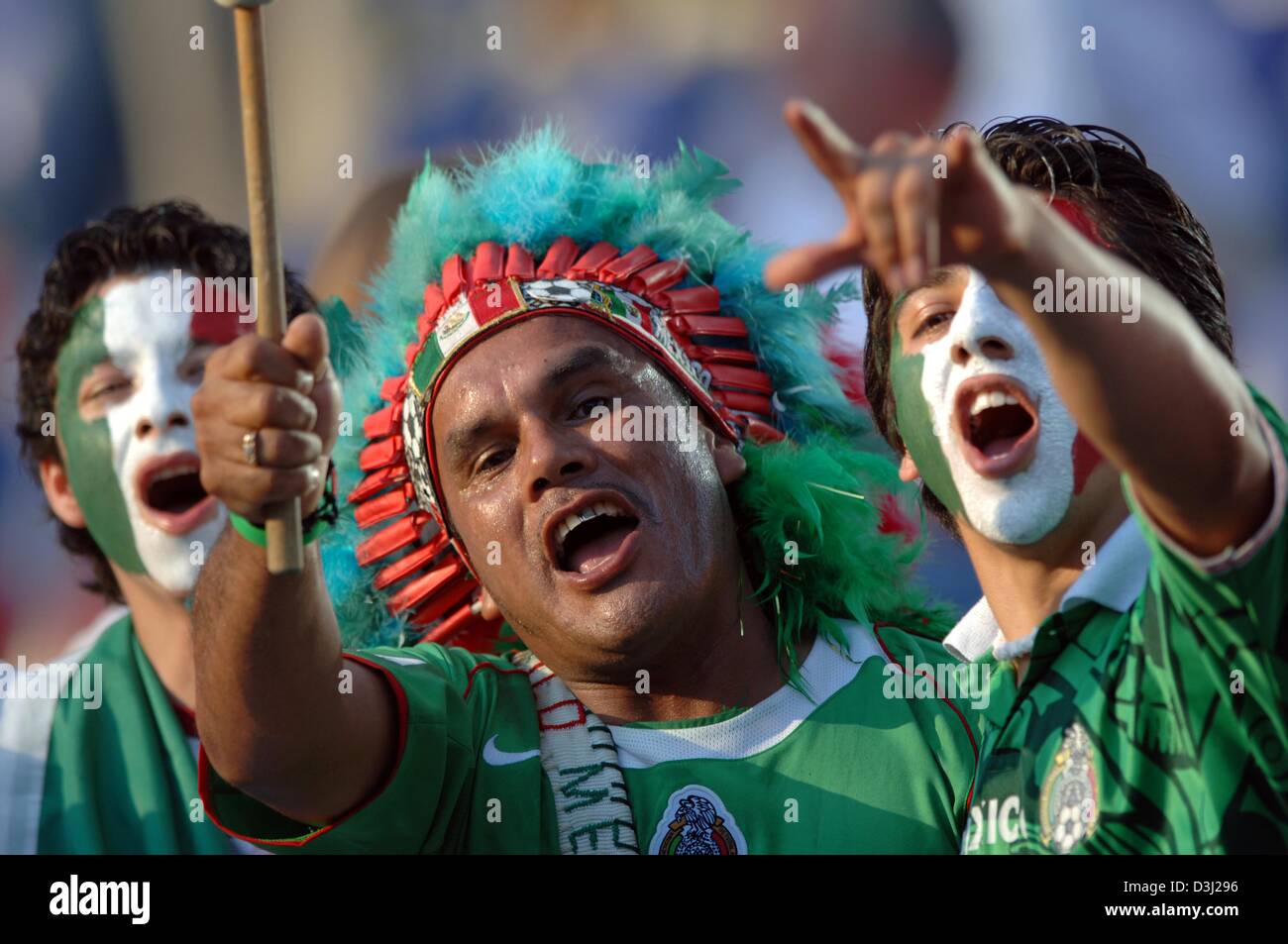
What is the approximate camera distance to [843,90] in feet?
16.0

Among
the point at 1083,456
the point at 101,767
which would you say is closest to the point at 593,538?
the point at 1083,456

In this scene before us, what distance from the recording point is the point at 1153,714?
6.25 feet

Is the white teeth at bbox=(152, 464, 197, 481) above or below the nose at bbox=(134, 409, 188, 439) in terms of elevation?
below

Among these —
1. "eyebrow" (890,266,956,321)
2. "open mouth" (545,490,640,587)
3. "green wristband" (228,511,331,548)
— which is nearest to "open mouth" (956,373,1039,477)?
"eyebrow" (890,266,956,321)

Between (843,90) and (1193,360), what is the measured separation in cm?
337

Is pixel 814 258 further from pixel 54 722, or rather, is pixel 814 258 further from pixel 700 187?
pixel 54 722

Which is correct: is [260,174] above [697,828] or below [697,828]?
above

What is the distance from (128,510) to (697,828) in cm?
135

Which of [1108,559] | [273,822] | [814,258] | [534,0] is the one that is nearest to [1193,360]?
[814,258]

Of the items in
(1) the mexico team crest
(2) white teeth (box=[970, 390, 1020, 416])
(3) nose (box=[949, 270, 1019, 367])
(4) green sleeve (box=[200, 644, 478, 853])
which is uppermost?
(3) nose (box=[949, 270, 1019, 367])

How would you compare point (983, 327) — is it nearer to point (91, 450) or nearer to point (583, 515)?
point (583, 515)

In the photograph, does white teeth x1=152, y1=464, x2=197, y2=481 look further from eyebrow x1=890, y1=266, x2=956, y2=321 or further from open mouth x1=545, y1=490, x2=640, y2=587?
eyebrow x1=890, y1=266, x2=956, y2=321

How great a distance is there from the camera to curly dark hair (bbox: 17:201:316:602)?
3.27 metres

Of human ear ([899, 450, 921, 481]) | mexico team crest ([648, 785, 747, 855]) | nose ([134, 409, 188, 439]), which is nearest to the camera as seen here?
mexico team crest ([648, 785, 747, 855])
